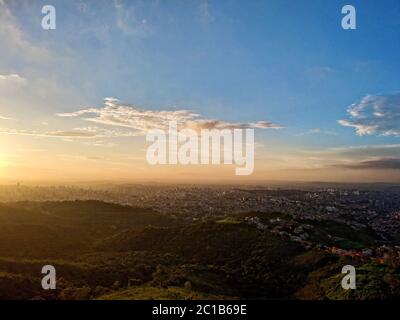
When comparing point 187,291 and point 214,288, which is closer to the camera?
point 187,291

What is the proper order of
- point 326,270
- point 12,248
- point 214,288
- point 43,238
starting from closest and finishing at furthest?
point 214,288 < point 326,270 < point 12,248 < point 43,238

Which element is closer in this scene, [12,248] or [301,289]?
[301,289]
